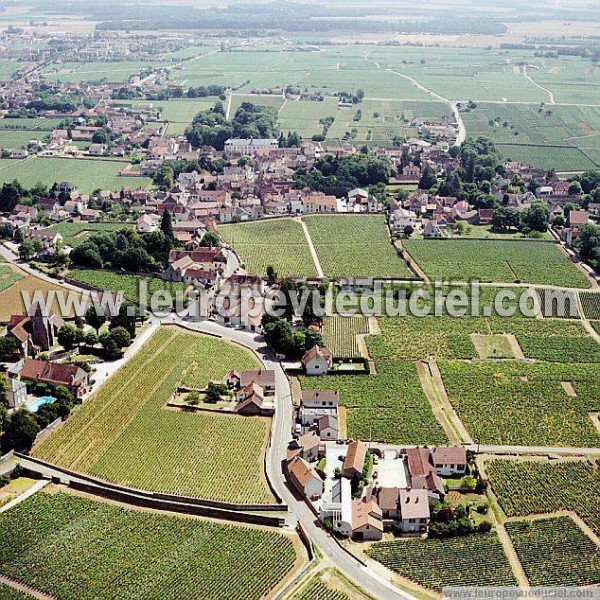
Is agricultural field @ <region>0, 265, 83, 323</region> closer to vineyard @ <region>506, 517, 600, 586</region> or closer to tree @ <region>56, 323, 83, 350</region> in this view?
tree @ <region>56, 323, 83, 350</region>

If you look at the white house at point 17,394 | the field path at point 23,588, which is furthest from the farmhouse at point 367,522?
the white house at point 17,394

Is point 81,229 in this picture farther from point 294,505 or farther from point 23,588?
point 23,588

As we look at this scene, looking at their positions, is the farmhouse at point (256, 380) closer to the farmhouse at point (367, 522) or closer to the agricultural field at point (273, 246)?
the farmhouse at point (367, 522)

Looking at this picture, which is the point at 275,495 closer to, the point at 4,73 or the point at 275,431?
the point at 275,431

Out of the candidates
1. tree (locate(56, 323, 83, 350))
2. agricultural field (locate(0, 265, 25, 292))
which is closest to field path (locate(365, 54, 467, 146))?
agricultural field (locate(0, 265, 25, 292))

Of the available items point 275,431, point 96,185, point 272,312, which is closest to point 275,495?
point 275,431

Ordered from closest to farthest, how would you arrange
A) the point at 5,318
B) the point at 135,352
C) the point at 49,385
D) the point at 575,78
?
the point at 49,385
the point at 135,352
the point at 5,318
the point at 575,78

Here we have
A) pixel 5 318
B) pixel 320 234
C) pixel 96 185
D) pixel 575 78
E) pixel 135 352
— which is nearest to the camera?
pixel 135 352
